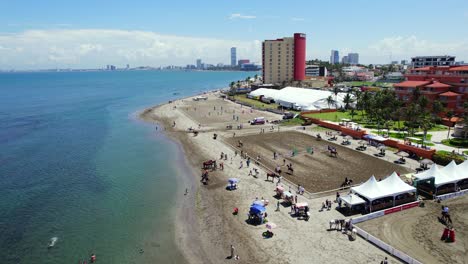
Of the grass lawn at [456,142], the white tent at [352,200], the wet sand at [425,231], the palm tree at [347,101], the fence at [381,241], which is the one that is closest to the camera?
the fence at [381,241]

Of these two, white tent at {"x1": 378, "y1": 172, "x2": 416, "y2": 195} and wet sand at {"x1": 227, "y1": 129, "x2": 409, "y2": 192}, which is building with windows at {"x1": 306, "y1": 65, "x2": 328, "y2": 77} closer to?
wet sand at {"x1": 227, "y1": 129, "x2": 409, "y2": 192}

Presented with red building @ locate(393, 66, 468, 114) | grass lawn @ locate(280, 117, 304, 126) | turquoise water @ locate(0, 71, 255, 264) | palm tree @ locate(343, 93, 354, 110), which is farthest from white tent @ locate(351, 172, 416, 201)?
palm tree @ locate(343, 93, 354, 110)

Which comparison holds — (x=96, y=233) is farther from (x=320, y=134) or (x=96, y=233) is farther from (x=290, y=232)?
(x=320, y=134)

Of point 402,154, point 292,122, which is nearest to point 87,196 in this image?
point 402,154

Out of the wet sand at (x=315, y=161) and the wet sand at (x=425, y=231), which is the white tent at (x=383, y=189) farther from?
the wet sand at (x=315, y=161)

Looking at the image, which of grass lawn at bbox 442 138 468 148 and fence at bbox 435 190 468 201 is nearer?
fence at bbox 435 190 468 201

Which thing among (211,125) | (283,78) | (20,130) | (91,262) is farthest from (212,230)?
(283,78)

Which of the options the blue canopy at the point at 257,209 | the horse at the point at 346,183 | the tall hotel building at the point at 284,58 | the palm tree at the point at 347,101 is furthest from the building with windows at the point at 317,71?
the blue canopy at the point at 257,209
